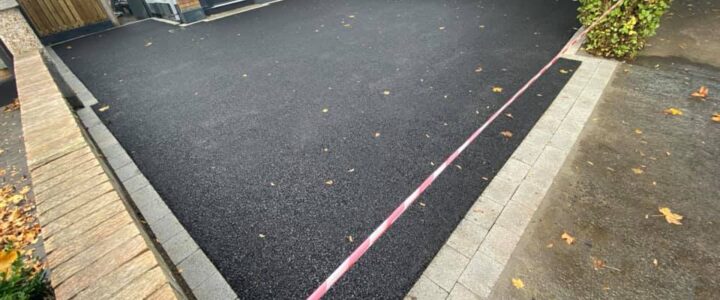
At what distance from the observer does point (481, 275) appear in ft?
8.71

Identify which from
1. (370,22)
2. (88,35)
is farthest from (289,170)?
(88,35)

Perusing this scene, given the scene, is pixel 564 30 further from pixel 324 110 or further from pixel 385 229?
pixel 385 229

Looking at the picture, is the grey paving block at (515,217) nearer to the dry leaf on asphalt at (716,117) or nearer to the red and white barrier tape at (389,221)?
the red and white barrier tape at (389,221)

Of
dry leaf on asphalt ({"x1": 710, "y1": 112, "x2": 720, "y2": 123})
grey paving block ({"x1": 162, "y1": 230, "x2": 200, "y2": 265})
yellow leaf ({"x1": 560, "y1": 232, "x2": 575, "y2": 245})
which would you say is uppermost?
grey paving block ({"x1": 162, "y1": 230, "x2": 200, "y2": 265})

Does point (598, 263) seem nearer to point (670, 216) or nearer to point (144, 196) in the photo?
point (670, 216)

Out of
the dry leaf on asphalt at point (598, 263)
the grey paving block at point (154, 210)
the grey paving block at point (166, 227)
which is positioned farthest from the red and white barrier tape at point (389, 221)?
the grey paving block at point (154, 210)

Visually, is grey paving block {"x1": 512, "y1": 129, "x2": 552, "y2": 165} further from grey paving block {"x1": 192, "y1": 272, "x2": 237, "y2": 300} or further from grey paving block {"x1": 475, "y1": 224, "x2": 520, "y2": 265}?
grey paving block {"x1": 192, "y1": 272, "x2": 237, "y2": 300}

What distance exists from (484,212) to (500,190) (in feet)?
1.32

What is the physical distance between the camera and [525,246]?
2852mm

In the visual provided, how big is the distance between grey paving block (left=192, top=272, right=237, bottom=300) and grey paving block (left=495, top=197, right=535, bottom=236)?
2635 millimetres

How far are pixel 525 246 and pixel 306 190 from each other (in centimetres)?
236

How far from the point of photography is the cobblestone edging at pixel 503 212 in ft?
8.60

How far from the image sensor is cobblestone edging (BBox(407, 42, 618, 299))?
2.62m

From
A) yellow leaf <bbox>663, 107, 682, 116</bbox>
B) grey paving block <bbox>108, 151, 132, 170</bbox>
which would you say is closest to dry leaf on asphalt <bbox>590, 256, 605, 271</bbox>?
yellow leaf <bbox>663, 107, 682, 116</bbox>
